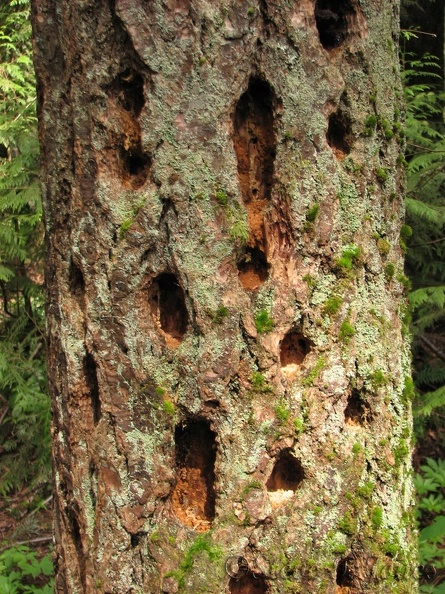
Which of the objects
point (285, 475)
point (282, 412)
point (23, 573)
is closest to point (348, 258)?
point (282, 412)

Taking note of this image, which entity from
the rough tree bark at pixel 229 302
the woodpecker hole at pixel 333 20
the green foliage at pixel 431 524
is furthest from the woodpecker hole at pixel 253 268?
the green foliage at pixel 431 524

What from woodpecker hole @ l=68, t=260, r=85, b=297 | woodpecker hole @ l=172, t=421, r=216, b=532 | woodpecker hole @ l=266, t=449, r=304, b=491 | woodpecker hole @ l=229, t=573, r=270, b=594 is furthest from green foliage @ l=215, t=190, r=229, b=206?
woodpecker hole @ l=229, t=573, r=270, b=594

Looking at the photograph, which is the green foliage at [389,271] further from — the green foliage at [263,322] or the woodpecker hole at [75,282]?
the woodpecker hole at [75,282]

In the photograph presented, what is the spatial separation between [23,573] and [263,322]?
9.77 feet

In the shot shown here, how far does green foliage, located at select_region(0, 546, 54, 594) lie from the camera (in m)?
3.61

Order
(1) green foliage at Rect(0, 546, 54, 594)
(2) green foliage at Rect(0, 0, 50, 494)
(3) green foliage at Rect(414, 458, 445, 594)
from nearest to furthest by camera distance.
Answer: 1. (3) green foliage at Rect(414, 458, 445, 594)
2. (1) green foliage at Rect(0, 546, 54, 594)
3. (2) green foliage at Rect(0, 0, 50, 494)

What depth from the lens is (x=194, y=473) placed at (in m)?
1.82

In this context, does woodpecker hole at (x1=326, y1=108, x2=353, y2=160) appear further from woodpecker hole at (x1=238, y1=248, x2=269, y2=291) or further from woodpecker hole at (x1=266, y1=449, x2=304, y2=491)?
woodpecker hole at (x1=266, y1=449, x2=304, y2=491)

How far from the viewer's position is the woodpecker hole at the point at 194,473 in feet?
5.89

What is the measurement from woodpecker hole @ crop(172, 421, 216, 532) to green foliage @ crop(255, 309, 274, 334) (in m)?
0.32

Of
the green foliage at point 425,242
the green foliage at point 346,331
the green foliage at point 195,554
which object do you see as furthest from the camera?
the green foliage at point 425,242

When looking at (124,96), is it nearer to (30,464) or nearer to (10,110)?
(30,464)

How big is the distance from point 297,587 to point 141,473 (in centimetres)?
53

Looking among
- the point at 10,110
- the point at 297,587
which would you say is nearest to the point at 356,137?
the point at 297,587
